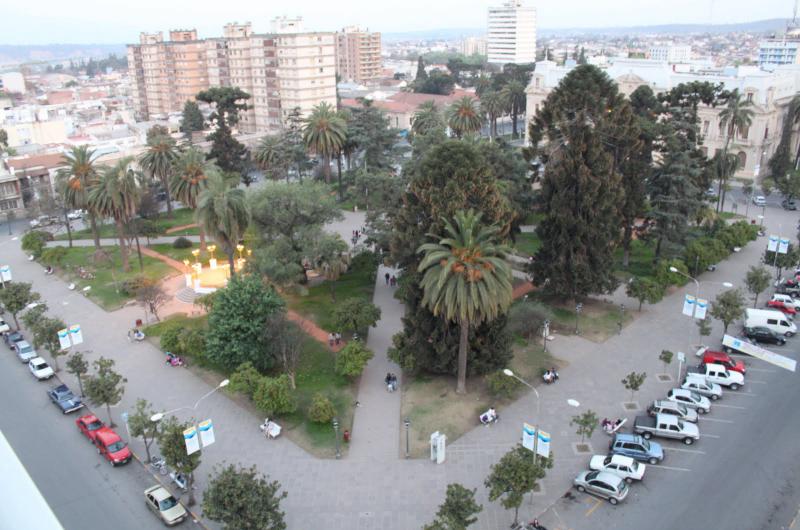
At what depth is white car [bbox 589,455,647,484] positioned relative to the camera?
1120 inches

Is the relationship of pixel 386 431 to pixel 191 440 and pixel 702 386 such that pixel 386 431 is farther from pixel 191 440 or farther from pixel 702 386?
pixel 702 386

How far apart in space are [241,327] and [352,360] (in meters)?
6.82

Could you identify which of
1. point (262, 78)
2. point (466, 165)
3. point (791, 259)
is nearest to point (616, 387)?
point (466, 165)

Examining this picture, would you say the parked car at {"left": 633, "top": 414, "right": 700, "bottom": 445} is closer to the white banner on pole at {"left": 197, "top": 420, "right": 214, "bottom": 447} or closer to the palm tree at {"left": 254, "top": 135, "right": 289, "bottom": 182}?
the white banner on pole at {"left": 197, "top": 420, "right": 214, "bottom": 447}

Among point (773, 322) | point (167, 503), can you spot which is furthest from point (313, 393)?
point (773, 322)

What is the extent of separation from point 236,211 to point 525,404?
2354 centimetres

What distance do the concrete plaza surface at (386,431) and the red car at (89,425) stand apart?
31.9 inches

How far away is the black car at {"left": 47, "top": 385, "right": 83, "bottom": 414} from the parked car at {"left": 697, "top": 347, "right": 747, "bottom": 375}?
37071 millimetres

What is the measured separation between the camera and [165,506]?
88.9ft

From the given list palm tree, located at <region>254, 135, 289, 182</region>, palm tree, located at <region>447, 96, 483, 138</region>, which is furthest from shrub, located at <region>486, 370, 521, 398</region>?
palm tree, located at <region>447, 96, 483, 138</region>

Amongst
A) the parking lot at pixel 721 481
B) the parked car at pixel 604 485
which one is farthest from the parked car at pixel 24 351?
the parked car at pixel 604 485

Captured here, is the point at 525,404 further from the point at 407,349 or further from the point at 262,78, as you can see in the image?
the point at 262,78

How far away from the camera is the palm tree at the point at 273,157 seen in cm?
7635

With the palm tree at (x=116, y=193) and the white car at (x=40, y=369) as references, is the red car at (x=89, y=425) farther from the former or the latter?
the palm tree at (x=116, y=193)
